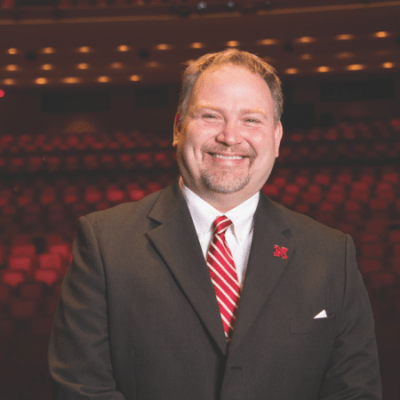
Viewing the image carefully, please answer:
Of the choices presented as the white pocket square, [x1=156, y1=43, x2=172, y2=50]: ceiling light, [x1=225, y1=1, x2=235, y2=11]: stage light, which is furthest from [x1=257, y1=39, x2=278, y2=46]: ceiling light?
the white pocket square

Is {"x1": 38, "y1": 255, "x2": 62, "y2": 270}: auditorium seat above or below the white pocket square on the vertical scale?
above

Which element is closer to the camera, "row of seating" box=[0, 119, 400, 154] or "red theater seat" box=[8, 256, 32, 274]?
"red theater seat" box=[8, 256, 32, 274]

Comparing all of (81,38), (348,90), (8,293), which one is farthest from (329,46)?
(8,293)

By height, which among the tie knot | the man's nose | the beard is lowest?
the tie knot

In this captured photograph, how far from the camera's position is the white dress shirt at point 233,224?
0.40 meters

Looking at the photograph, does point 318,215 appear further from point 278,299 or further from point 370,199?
point 278,299

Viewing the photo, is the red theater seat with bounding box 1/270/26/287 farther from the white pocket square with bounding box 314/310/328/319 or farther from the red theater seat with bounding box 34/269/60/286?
the white pocket square with bounding box 314/310/328/319

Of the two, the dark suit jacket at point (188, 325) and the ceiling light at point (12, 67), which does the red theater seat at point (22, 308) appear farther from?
the ceiling light at point (12, 67)

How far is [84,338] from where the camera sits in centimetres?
34

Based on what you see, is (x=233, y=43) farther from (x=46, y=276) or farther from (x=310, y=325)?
(x=310, y=325)

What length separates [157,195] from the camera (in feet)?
1.40

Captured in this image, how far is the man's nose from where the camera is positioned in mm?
368

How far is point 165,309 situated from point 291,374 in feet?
0.43

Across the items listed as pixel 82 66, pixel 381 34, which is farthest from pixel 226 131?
pixel 82 66
